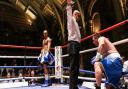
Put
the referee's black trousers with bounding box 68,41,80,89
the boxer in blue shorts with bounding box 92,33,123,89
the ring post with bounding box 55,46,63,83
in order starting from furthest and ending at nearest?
1. the ring post with bounding box 55,46,63,83
2. the referee's black trousers with bounding box 68,41,80,89
3. the boxer in blue shorts with bounding box 92,33,123,89

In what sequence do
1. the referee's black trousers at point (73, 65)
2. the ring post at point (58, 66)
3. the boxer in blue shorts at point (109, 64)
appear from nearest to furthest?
the boxer in blue shorts at point (109, 64)
the referee's black trousers at point (73, 65)
the ring post at point (58, 66)

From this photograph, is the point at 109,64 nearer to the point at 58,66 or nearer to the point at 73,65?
the point at 73,65

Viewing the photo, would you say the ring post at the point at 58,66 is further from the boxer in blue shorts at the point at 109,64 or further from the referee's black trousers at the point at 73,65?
the boxer in blue shorts at the point at 109,64

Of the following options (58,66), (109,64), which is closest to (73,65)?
(109,64)

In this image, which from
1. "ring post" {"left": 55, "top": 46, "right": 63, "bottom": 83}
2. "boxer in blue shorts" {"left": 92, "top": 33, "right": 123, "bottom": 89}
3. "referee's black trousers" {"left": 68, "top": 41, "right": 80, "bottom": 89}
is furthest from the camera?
"ring post" {"left": 55, "top": 46, "right": 63, "bottom": 83}

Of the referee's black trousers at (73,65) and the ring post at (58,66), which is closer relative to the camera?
the referee's black trousers at (73,65)

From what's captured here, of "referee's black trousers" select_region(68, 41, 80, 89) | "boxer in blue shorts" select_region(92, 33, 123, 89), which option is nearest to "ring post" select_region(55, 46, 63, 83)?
"referee's black trousers" select_region(68, 41, 80, 89)

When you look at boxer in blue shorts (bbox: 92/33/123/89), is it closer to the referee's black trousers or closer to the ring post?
the referee's black trousers

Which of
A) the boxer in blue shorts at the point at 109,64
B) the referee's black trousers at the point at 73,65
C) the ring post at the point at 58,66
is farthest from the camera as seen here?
the ring post at the point at 58,66

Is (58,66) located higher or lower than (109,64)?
higher

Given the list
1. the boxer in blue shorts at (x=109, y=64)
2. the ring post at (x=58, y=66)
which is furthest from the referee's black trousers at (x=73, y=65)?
the ring post at (x=58, y=66)

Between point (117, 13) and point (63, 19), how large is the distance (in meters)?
4.95

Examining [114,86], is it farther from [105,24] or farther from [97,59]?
[105,24]

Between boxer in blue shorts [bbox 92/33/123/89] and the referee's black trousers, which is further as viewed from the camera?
the referee's black trousers
